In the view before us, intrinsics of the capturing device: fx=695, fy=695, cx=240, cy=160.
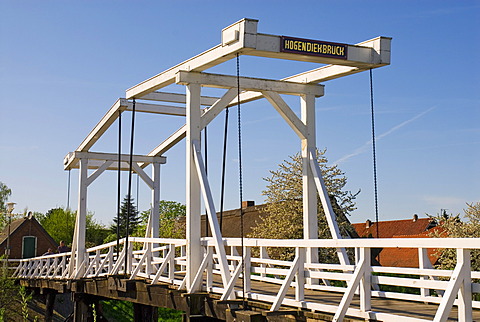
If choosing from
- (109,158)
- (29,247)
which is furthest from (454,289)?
(29,247)

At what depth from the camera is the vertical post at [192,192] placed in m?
11.0

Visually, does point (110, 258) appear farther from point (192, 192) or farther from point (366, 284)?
point (366, 284)

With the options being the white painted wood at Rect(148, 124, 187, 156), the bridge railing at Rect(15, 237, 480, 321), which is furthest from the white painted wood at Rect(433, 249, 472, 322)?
the white painted wood at Rect(148, 124, 187, 156)

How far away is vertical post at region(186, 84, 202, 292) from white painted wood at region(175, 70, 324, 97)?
288 millimetres

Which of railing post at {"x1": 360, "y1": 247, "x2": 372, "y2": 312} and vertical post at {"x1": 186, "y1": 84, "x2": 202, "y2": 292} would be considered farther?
vertical post at {"x1": 186, "y1": 84, "x2": 202, "y2": 292}

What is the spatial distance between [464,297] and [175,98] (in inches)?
398

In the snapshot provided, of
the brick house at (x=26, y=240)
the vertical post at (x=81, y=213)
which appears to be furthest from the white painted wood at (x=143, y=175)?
the brick house at (x=26, y=240)

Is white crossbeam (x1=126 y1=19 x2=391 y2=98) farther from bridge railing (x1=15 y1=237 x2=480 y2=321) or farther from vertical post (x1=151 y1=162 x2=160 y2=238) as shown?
vertical post (x1=151 y1=162 x2=160 y2=238)

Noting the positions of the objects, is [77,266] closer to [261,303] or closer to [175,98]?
[175,98]

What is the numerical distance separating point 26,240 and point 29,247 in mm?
428

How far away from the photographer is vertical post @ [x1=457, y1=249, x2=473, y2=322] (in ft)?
20.4

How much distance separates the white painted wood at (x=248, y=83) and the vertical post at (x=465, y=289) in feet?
19.6

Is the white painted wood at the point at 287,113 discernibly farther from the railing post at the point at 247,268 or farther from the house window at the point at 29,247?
the house window at the point at 29,247

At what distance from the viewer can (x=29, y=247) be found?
127 feet
